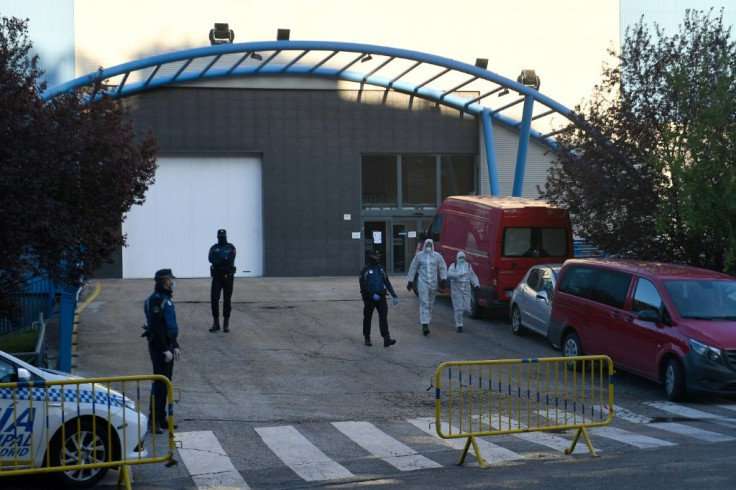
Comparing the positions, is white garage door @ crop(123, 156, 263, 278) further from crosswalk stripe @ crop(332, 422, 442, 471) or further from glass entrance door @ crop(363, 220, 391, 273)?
crosswalk stripe @ crop(332, 422, 442, 471)

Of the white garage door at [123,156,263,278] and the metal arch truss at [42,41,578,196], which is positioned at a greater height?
the metal arch truss at [42,41,578,196]

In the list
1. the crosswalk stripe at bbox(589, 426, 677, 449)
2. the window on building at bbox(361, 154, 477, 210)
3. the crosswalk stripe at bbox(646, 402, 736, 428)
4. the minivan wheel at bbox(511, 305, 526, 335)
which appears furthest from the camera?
the window on building at bbox(361, 154, 477, 210)

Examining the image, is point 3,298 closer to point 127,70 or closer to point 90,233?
point 90,233

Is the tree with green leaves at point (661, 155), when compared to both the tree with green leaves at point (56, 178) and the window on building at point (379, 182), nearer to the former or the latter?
the tree with green leaves at point (56, 178)

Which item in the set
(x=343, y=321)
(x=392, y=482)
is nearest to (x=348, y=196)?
(x=343, y=321)

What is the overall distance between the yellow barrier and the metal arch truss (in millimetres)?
19298

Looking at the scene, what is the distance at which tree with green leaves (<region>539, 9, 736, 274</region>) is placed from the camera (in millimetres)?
17875

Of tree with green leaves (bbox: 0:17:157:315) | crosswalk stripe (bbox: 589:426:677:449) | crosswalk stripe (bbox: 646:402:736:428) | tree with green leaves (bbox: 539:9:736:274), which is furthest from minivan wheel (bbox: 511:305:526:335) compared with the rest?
tree with green leaves (bbox: 0:17:157:315)

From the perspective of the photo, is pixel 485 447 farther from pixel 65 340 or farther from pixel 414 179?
pixel 414 179

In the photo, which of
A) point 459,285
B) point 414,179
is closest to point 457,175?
point 414,179

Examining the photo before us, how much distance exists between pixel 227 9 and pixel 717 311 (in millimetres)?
21152

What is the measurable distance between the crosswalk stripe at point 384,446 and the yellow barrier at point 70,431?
238 centimetres

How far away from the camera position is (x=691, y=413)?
12977 millimetres

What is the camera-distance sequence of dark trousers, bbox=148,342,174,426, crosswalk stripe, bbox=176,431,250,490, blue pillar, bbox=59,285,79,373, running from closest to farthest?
crosswalk stripe, bbox=176,431,250,490 < dark trousers, bbox=148,342,174,426 < blue pillar, bbox=59,285,79,373
